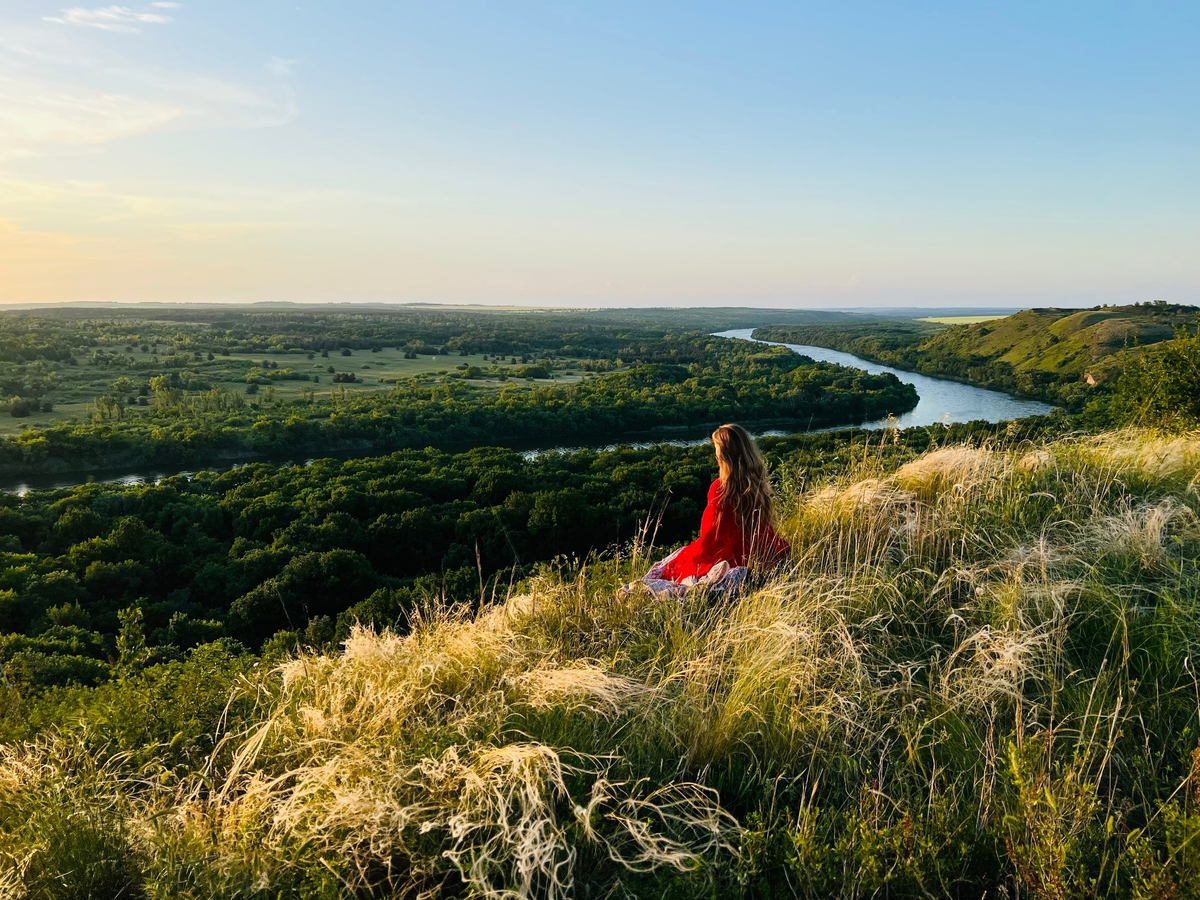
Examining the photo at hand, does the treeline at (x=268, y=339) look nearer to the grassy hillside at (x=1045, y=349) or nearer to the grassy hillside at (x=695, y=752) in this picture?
the grassy hillside at (x=1045, y=349)

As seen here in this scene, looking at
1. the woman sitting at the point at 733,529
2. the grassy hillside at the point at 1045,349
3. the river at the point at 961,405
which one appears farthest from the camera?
the grassy hillside at the point at 1045,349

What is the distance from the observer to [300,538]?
23859 mm

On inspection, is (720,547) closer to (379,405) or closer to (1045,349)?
(379,405)

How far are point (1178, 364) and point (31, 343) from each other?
109m

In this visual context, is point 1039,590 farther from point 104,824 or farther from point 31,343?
point 31,343

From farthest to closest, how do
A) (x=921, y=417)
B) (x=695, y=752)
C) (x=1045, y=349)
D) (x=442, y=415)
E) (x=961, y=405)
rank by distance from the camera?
1. (x=1045, y=349)
2. (x=961, y=405)
3. (x=921, y=417)
4. (x=442, y=415)
5. (x=695, y=752)

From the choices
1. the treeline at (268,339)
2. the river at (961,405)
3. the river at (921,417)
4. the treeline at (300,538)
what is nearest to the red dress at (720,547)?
the treeline at (300,538)

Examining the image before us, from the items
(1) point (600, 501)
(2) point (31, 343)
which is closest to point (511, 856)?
(1) point (600, 501)

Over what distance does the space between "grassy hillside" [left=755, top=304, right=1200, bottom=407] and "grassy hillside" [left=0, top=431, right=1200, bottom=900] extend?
70.4m

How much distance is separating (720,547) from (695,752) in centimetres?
219

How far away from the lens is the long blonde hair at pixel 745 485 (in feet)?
15.5

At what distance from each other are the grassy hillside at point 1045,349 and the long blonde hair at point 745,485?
6956 centimetres

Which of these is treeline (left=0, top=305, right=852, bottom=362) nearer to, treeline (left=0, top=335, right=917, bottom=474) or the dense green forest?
the dense green forest

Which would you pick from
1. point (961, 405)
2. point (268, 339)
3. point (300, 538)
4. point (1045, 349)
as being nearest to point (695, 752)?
point (300, 538)
